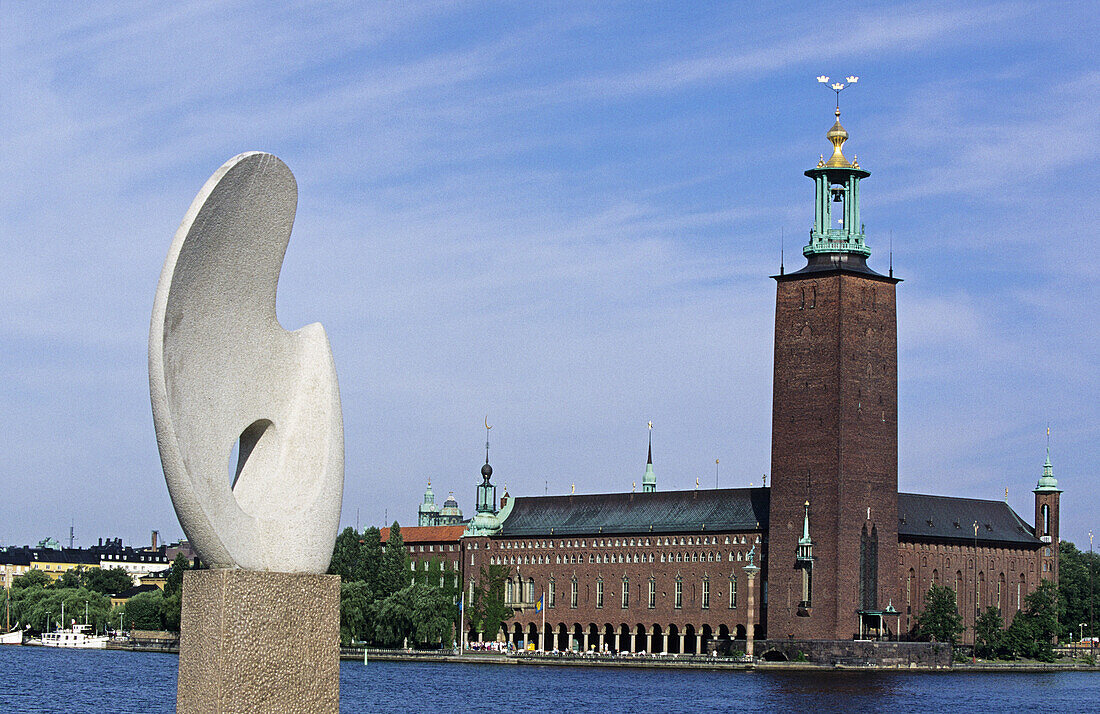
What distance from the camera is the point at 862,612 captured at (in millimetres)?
85750

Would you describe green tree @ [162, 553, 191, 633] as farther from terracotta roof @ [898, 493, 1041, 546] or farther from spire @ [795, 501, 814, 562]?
terracotta roof @ [898, 493, 1041, 546]

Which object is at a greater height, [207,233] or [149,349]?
[207,233]

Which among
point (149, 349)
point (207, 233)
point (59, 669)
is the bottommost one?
point (59, 669)

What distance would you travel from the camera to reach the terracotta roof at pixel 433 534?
11438cm

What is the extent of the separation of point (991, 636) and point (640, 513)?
69.8 ft

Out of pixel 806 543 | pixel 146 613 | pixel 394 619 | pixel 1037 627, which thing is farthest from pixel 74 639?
pixel 1037 627

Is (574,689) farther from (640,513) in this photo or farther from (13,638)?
(13,638)

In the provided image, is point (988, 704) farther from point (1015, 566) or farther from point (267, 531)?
point (267, 531)

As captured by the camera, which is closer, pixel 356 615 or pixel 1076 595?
pixel 356 615

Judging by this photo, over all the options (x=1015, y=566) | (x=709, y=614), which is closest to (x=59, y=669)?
(x=709, y=614)

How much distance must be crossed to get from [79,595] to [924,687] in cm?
6253

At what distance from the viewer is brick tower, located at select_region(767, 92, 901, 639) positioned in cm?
8612

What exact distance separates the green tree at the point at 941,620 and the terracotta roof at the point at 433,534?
34.2m

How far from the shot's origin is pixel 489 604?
10475 cm
